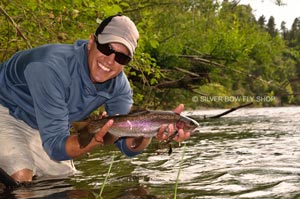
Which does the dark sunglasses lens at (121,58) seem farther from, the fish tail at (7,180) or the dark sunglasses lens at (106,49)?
the fish tail at (7,180)

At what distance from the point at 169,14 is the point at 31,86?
14713 millimetres

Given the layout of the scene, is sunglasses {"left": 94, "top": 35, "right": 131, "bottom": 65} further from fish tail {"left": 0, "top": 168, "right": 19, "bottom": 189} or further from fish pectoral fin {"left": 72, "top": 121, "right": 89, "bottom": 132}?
fish tail {"left": 0, "top": 168, "right": 19, "bottom": 189}

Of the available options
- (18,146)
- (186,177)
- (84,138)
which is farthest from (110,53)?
(186,177)

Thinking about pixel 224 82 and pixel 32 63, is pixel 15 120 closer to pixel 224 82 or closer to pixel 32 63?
pixel 32 63

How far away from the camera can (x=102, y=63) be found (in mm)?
4367

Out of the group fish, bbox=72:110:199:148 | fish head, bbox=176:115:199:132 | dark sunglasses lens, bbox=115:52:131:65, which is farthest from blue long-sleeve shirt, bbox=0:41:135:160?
fish head, bbox=176:115:199:132

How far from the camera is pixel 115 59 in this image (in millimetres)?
4316

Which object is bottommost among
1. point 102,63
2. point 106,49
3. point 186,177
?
point 186,177

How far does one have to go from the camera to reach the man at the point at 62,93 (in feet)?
13.6

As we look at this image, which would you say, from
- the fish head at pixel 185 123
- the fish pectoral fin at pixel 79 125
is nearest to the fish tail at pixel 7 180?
the fish pectoral fin at pixel 79 125

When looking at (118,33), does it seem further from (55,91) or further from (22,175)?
(22,175)

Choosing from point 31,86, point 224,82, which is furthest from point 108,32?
point 224,82

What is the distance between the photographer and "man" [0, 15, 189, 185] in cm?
416

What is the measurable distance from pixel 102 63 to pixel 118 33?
1.09 ft
